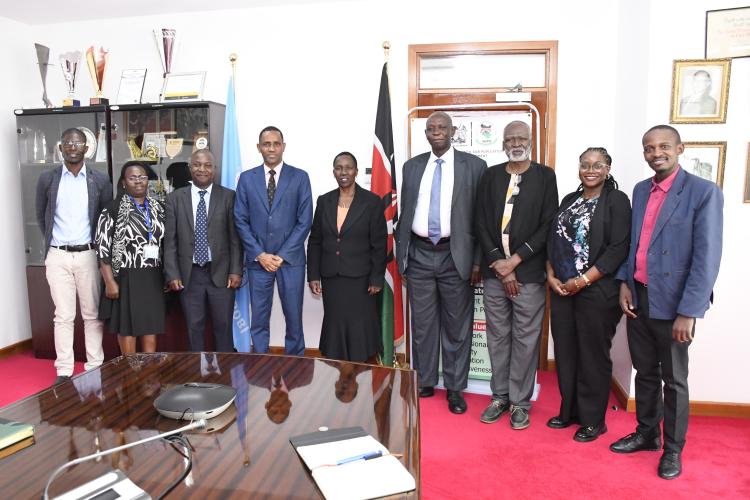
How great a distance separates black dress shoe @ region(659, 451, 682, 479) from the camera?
98.2 inches

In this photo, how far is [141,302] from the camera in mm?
3508

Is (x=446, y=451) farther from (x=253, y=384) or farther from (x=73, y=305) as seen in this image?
(x=73, y=305)

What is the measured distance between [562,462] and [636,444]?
42 cm

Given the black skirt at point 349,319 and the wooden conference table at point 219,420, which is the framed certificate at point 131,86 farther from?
the wooden conference table at point 219,420

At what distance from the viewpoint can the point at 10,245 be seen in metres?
4.62

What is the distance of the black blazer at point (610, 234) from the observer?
270 cm

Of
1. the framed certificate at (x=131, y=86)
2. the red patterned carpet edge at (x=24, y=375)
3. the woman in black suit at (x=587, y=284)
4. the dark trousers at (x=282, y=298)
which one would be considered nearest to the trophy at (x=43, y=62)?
the framed certificate at (x=131, y=86)

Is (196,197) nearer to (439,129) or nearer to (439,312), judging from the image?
(439,129)

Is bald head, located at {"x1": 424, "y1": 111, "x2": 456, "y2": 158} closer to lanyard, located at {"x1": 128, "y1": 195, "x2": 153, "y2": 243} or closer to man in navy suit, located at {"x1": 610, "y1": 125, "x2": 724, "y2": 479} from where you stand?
man in navy suit, located at {"x1": 610, "y1": 125, "x2": 724, "y2": 479}

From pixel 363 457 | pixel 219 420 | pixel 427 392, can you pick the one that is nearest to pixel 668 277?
pixel 427 392

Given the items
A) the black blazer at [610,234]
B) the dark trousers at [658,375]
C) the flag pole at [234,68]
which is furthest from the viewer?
the flag pole at [234,68]

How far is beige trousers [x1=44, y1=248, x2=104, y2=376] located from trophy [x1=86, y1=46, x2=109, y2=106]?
1.35 meters

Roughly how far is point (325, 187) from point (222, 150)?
87cm

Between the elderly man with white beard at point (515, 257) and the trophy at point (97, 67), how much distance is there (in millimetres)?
3196
